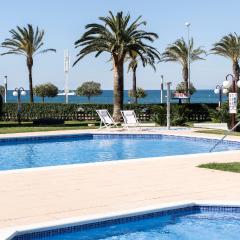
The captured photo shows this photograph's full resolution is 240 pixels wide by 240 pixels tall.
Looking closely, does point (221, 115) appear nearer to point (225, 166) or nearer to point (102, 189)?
point (225, 166)

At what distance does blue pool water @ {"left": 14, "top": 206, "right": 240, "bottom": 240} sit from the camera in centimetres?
728

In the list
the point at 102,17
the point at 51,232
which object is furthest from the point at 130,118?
the point at 51,232

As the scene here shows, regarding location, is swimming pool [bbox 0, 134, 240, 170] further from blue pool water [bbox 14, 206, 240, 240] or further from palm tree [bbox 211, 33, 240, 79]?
palm tree [bbox 211, 33, 240, 79]

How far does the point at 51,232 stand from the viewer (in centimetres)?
698

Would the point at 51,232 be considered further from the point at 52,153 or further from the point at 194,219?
the point at 52,153

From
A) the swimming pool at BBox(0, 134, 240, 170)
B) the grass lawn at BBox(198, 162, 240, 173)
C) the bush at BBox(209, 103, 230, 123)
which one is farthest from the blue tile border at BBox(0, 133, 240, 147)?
the grass lawn at BBox(198, 162, 240, 173)

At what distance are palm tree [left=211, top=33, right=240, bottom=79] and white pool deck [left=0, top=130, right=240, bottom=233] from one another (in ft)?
126

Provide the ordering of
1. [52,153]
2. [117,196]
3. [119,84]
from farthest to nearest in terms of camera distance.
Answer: [119,84]
[52,153]
[117,196]

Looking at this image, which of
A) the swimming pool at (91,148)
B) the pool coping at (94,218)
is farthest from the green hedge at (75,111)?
the pool coping at (94,218)

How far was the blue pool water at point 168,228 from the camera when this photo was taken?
7.28 m

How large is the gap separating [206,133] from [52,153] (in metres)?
7.07

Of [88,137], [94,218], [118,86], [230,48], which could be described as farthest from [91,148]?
[230,48]

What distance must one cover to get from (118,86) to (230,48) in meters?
22.6

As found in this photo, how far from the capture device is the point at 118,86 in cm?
3045
